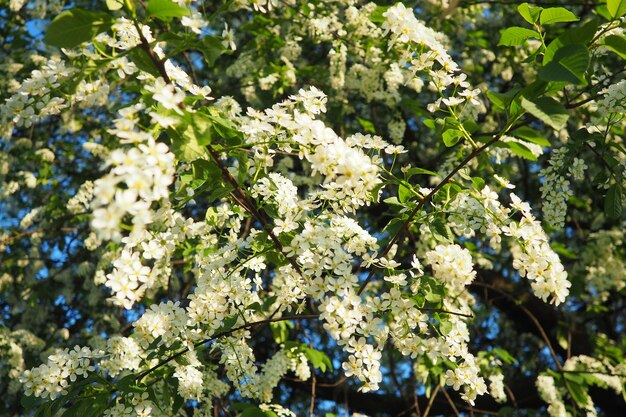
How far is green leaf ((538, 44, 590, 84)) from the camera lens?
4.93ft

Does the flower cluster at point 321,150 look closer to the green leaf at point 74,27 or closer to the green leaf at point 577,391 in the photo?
the green leaf at point 74,27

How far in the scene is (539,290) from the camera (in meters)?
1.91

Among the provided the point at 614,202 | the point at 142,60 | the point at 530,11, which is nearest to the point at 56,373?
the point at 142,60

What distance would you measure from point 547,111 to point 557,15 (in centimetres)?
52

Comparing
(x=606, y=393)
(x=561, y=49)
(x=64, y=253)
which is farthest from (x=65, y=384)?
(x=606, y=393)

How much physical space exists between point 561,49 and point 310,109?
0.82 m

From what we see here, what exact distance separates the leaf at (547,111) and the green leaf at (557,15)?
41cm

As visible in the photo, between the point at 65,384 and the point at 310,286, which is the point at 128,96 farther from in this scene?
the point at 310,286

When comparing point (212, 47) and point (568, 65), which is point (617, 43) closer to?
point (568, 65)

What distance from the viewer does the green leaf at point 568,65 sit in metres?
1.50

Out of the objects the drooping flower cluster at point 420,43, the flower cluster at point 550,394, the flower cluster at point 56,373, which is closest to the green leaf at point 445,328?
the drooping flower cluster at point 420,43

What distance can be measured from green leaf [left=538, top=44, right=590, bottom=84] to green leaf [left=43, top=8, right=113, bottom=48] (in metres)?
1.12

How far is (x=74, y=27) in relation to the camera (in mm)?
1444

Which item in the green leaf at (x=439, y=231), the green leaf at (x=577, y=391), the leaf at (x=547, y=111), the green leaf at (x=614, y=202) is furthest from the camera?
the green leaf at (x=577, y=391)
